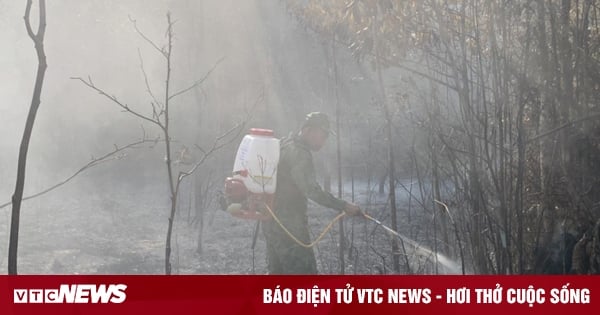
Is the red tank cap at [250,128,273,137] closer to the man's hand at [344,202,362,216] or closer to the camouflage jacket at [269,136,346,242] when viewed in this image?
the camouflage jacket at [269,136,346,242]

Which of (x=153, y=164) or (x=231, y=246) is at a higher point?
(x=153, y=164)

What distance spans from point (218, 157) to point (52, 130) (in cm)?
733

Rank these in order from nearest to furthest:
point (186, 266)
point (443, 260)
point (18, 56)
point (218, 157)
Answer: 1. point (443, 260)
2. point (186, 266)
3. point (218, 157)
4. point (18, 56)

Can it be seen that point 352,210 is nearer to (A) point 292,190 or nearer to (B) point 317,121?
(A) point 292,190

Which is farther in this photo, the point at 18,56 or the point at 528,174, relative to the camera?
the point at 18,56

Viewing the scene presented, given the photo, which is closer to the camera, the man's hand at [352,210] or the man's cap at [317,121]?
the man's hand at [352,210]

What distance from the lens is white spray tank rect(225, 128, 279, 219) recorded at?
14.2 ft

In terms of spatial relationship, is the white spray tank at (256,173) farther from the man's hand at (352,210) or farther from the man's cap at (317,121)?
the man's hand at (352,210)

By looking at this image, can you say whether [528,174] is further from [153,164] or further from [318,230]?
[153,164]

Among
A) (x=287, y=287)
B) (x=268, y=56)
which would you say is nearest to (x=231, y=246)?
(x=287, y=287)

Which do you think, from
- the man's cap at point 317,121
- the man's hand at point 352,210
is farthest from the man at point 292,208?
the man's hand at point 352,210

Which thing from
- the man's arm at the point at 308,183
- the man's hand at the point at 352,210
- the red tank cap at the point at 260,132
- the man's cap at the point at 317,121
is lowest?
the man's hand at the point at 352,210

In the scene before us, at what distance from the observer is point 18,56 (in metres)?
16.7

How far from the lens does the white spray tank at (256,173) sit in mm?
4320
